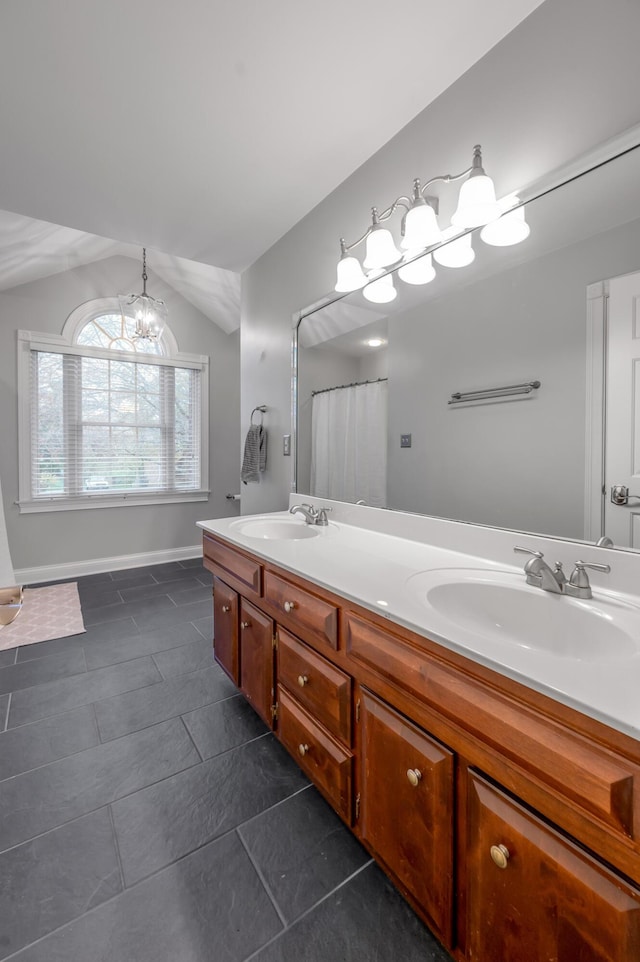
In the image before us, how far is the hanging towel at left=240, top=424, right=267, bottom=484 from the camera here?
8.85 ft

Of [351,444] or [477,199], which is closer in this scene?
[477,199]

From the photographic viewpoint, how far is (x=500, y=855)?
705mm

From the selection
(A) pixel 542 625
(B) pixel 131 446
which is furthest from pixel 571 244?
(B) pixel 131 446

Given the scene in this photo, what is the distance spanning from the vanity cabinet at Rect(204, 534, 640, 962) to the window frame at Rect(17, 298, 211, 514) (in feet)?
10.7

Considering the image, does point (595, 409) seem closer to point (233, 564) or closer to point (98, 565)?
point (233, 564)

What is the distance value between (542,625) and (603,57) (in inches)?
57.9

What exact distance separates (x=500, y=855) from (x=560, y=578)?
1.91 ft

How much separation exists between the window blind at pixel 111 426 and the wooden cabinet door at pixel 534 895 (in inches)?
156

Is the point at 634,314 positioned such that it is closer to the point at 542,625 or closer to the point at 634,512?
the point at 634,512

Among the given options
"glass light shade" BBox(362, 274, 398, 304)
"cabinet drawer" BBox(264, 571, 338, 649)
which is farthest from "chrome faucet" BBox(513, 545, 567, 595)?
"glass light shade" BBox(362, 274, 398, 304)

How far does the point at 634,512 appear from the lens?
104 cm

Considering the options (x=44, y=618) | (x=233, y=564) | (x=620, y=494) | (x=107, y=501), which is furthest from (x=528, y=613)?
(x=107, y=501)

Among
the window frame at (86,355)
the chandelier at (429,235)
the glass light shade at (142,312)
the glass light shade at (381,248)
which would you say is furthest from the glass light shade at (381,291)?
the window frame at (86,355)

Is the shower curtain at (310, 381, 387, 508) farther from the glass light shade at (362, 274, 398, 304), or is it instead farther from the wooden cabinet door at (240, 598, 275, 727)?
the wooden cabinet door at (240, 598, 275, 727)
